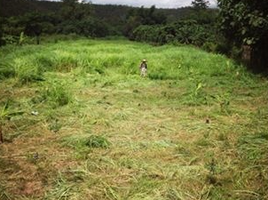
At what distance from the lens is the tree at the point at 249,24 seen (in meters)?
10.5

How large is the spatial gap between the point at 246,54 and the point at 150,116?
7.74 metres

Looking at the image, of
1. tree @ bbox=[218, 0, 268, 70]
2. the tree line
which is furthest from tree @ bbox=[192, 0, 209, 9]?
tree @ bbox=[218, 0, 268, 70]

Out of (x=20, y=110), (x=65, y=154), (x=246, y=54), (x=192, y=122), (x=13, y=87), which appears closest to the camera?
(x=65, y=154)

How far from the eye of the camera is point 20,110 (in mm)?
6734

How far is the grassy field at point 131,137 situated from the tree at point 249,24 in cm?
154

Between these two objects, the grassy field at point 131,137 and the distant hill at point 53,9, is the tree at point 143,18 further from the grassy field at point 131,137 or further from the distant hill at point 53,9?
the grassy field at point 131,137

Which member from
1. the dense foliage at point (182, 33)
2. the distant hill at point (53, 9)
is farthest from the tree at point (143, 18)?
the dense foliage at point (182, 33)

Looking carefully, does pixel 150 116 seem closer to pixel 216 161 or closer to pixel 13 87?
pixel 216 161

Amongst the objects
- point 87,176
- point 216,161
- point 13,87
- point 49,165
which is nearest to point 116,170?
point 87,176

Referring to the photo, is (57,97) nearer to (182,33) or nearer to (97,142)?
(97,142)

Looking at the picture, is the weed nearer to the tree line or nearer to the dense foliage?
the tree line

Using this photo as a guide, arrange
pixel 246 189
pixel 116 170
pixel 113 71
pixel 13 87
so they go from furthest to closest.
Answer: pixel 113 71 → pixel 13 87 → pixel 116 170 → pixel 246 189

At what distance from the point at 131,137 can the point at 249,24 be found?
6.86m

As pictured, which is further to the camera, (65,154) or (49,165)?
(65,154)
